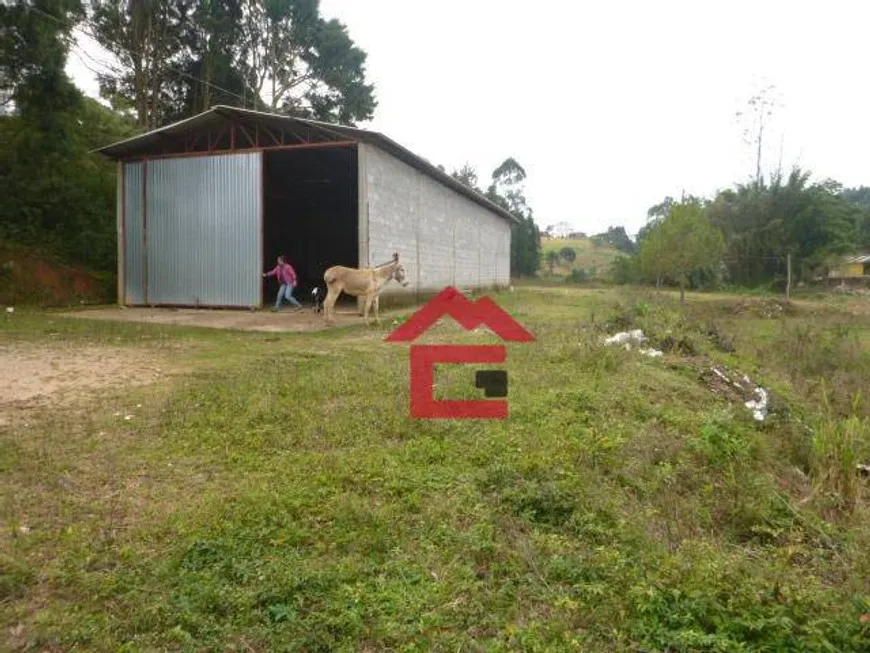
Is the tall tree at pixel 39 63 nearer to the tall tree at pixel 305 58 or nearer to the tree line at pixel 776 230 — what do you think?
the tall tree at pixel 305 58

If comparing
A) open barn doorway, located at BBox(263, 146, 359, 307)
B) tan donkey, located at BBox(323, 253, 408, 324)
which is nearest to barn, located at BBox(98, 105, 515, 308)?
open barn doorway, located at BBox(263, 146, 359, 307)

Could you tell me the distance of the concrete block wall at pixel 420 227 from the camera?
46.6 feet

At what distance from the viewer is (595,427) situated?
5047 mm

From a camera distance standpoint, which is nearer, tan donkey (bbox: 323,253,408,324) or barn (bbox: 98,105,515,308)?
tan donkey (bbox: 323,253,408,324)

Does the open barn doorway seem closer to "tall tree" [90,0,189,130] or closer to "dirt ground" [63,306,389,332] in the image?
"dirt ground" [63,306,389,332]

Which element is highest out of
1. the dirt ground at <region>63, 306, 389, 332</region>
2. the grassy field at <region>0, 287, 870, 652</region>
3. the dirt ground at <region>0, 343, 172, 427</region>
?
the dirt ground at <region>63, 306, 389, 332</region>

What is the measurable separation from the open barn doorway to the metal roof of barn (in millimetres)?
1923

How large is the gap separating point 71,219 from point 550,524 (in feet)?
60.7

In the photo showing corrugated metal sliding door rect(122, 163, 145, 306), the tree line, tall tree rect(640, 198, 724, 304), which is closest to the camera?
corrugated metal sliding door rect(122, 163, 145, 306)

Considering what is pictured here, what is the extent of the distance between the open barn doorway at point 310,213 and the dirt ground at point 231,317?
8.17 feet

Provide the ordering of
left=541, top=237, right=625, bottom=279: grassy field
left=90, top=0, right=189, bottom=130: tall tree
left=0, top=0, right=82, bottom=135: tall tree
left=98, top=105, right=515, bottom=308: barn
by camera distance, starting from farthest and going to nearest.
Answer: left=541, top=237, right=625, bottom=279: grassy field → left=90, top=0, right=189, bottom=130: tall tree → left=98, top=105, right=515, bottom=308: barn → left=0, top=0, right=82, bottom=135: tall tree

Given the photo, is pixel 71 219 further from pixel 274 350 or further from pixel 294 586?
pixel 294 586

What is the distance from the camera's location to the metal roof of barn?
44.0 ft

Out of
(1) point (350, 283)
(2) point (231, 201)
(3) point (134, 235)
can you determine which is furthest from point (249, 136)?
(1) point (350, 283)
